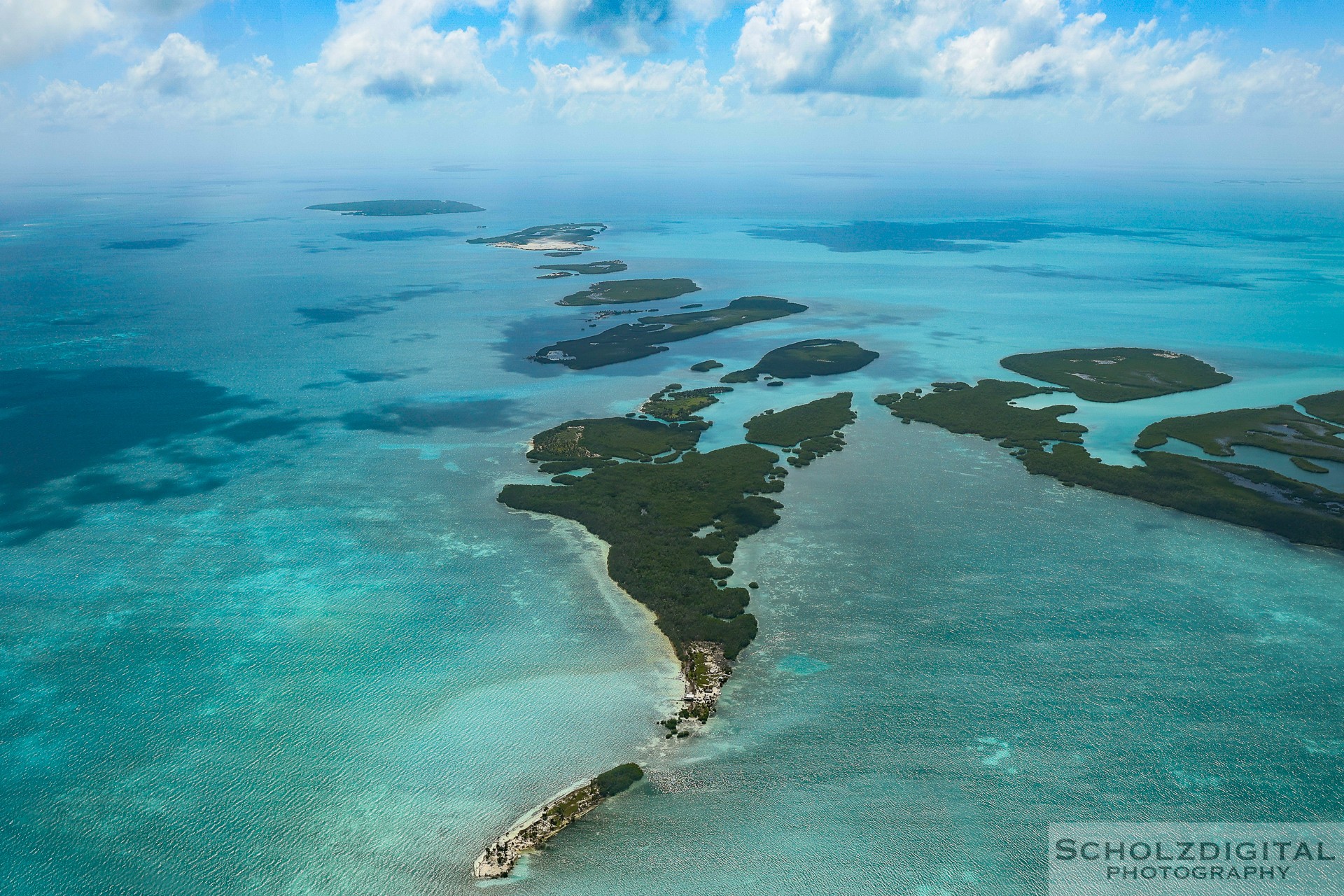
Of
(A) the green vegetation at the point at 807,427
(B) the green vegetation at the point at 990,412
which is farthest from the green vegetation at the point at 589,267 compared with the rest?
(B) the green vegetation at the point at 990,412

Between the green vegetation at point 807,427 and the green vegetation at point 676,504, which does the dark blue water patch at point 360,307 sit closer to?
the green vegetation at point 676,504

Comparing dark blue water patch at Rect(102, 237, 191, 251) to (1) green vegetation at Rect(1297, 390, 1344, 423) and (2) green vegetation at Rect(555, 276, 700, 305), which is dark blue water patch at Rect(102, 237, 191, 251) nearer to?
(2) green vegetation at Rect(555, 276, 700, 305)

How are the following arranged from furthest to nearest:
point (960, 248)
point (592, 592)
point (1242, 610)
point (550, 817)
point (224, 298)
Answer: point (960, 248) < point (224, 298) < point (592, 592) < point (1242, 610) < point (550, 817)

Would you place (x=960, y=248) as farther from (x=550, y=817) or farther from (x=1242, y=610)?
(x=550, y=817)

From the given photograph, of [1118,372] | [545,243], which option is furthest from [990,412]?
[545,243]

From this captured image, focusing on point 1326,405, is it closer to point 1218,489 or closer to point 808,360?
point 1218,489

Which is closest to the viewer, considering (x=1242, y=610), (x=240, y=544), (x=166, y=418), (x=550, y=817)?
(x=550, y=817)

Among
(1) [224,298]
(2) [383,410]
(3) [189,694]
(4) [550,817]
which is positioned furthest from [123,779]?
(1) [224,298]
